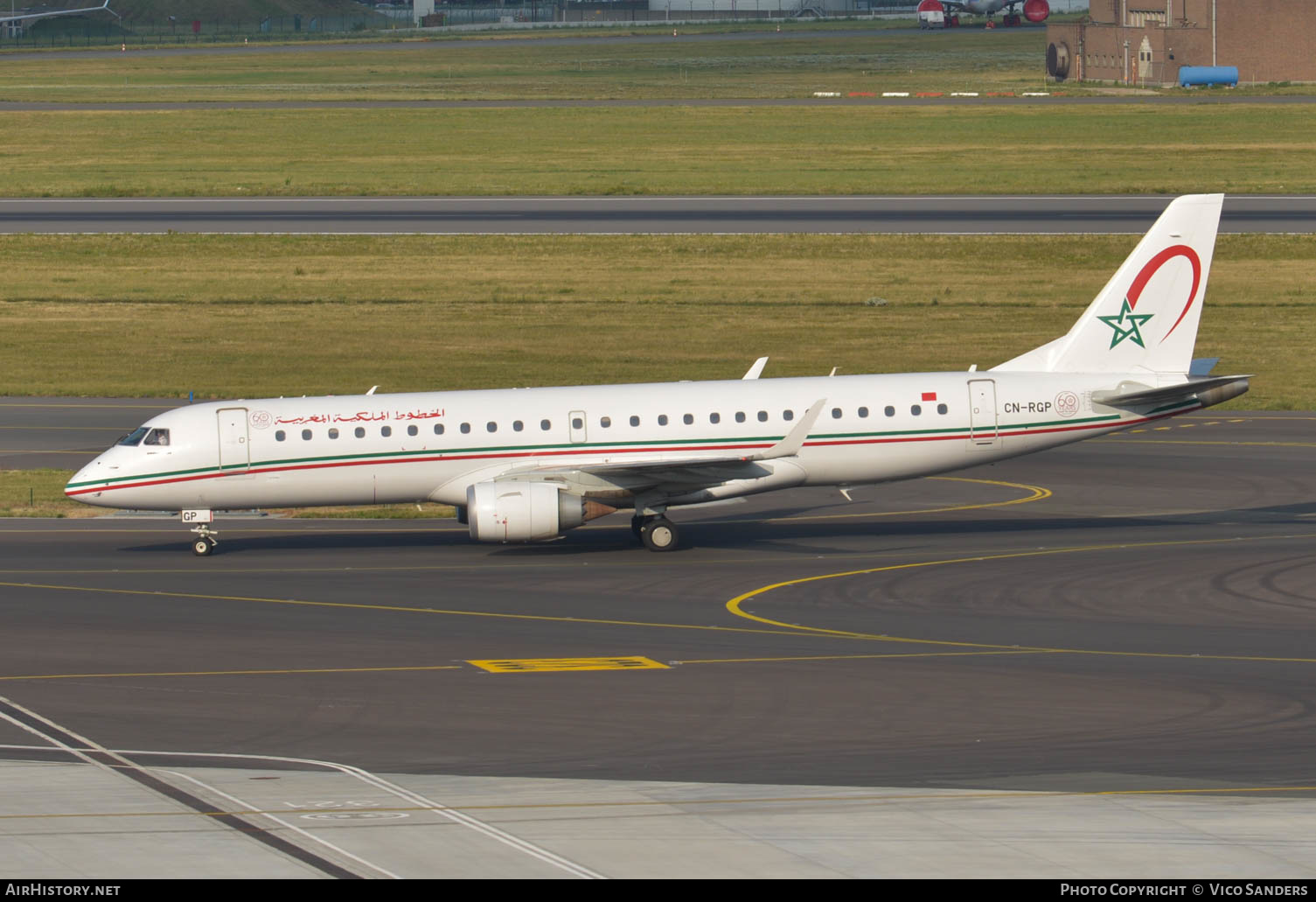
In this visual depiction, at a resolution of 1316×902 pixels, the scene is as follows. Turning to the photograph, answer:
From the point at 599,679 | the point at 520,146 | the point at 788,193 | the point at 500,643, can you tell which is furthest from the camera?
the point at 520,146

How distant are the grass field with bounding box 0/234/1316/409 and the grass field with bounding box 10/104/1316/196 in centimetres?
1685

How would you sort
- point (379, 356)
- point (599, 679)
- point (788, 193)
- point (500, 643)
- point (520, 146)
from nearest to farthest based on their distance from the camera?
point (599, 679)
point (500, 643)
point (379, 356)
point (788, 193)
point (520, 146)

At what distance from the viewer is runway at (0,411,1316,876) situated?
24.2 meters

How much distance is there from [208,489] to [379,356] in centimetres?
2625

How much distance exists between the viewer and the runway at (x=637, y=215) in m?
86.8

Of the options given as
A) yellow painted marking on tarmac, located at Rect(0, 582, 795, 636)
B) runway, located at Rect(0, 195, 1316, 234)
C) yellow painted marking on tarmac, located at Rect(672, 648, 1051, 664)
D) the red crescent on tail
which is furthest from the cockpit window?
runway, located at Rect(0, 195, 1316, 234)

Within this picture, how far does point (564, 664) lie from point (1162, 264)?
2010 centimetres

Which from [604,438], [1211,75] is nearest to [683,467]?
[604,438]

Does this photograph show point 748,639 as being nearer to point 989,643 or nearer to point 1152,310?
point 989,643

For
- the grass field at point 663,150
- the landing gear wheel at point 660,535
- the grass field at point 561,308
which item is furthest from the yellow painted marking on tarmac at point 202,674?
the grass field at point 663,150

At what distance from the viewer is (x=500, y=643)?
105ft

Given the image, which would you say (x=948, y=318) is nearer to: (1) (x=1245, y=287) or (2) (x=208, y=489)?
(1) (x=1245, y=287)
